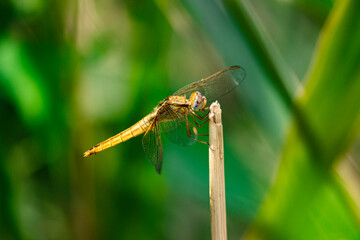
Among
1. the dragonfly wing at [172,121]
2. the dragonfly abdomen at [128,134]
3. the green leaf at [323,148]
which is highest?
the dragonfly abdomen at [128,134]

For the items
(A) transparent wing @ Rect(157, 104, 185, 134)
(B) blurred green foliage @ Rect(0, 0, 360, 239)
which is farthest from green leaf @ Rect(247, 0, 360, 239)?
(A) transparent wing @ Rect(157, 104, 185, 134)

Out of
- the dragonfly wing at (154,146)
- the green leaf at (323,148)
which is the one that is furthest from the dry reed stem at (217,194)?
the dragonfly wing at (154,146)

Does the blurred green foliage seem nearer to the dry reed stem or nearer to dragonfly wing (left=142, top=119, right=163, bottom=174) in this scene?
dragonfly wing (left=142, top=119, right=163, bottom=174)

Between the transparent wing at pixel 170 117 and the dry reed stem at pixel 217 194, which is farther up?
the transparent wing at pixel 170 117

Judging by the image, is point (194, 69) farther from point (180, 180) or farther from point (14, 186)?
point (14, 186)

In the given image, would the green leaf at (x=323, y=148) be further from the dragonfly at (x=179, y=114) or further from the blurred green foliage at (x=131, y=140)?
the dragonfly at (x=179, y=114)

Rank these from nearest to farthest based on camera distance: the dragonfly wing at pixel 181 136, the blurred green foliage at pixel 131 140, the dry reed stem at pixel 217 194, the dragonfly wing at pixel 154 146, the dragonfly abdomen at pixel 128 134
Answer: the dry reed stem at pixel 217 194 → the blurred green foliage at pixel 131 140 → the dragonfly wing at pixel 154 146 → the dragonfly wing at pixel 181 136 → the dragonfly abdomen at pixel 128 134

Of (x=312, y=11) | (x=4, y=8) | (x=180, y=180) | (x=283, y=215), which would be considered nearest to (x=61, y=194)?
(x=180, y=180)
